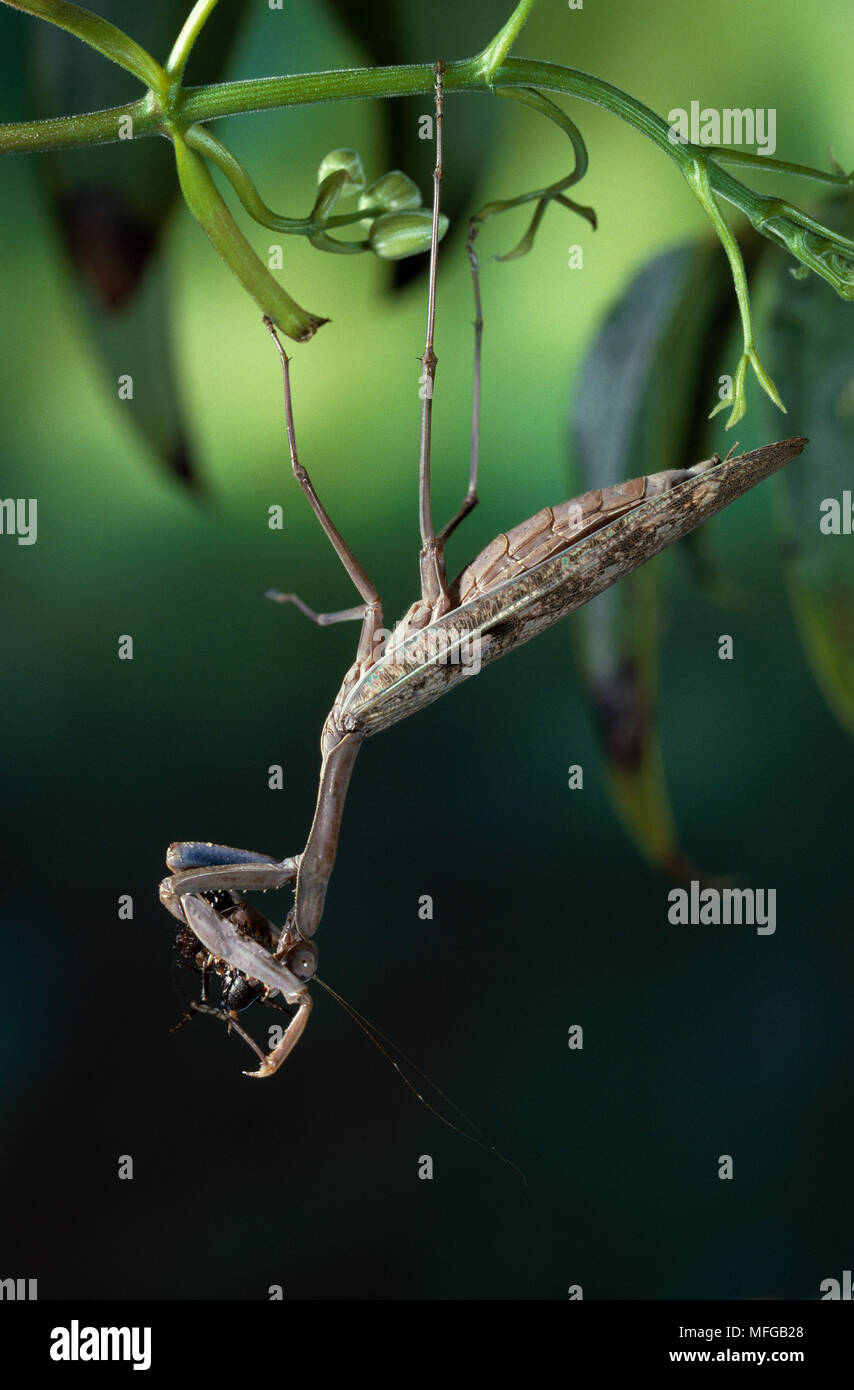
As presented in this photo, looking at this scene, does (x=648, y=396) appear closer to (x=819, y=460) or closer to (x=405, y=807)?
(x=819, y=460)

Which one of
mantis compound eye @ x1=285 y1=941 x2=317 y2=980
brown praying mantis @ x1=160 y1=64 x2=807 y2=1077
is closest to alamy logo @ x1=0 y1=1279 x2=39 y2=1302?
brown praying mantis @ x1=160 y1=64 x2=807 y2=1077

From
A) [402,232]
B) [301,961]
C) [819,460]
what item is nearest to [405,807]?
[301,961]

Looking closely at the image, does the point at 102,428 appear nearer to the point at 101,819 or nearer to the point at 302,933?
the point at 101,819

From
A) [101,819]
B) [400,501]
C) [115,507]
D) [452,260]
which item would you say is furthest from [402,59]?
[101,819]

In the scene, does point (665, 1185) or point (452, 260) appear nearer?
point (452, 260)

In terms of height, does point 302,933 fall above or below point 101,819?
below

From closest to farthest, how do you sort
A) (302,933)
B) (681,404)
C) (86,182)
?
(302,933)
(86,182)
(681,404)
